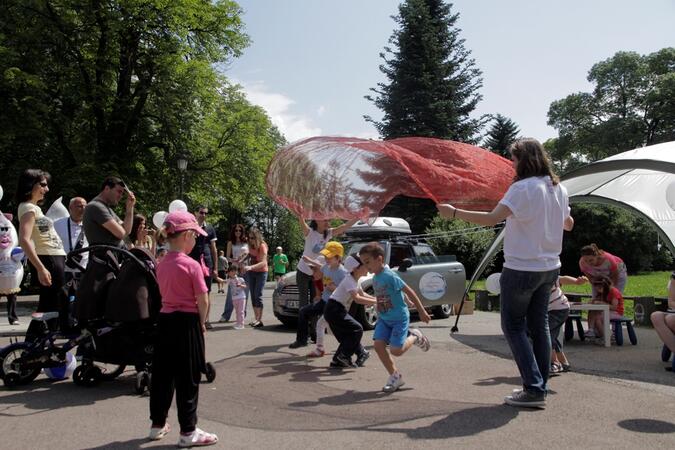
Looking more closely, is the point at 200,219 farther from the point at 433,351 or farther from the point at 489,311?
the point at 489,311

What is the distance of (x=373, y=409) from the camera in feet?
17.3

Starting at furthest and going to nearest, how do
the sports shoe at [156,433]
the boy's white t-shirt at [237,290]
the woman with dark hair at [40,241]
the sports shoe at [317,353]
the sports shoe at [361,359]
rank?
the boy's white t-shirt at [237,290] → the sports shoe at [317,353] → the sports shoe at [361,359] → the woman with dark hair at [40,241] → the sports shoe at [156,433]

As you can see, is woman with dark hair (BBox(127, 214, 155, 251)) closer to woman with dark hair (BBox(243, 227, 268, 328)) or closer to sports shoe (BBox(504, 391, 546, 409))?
woman with dark hair (BBox(243, 227, 268, 328))

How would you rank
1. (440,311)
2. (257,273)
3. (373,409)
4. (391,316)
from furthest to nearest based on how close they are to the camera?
(440,311) → (257,273) → (391,316) → (373,409)

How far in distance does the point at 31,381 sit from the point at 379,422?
397 cm

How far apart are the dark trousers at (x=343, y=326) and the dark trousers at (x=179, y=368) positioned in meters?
2.90

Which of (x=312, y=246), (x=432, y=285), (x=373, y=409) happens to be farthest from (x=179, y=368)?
(x=432, y=285)

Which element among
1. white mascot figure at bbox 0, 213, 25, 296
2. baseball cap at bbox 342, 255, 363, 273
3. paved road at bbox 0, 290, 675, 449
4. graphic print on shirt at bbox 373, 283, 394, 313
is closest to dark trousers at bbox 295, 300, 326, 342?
paved road at bbox 0, 290, 675, 449

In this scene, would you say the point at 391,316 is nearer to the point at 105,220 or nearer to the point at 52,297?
the point at 105,220

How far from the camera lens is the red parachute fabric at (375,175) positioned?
6891 millimetres

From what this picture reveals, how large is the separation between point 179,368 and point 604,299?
7919 millimetres

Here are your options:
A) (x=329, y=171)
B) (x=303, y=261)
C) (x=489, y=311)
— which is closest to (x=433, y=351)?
(x=303, y=261)

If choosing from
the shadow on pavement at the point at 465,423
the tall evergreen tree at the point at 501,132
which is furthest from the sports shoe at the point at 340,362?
the tall evergreen tree at the point at 501,132

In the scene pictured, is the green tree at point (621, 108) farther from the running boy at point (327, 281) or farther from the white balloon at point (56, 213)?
the white balloon at point (56, 213)
